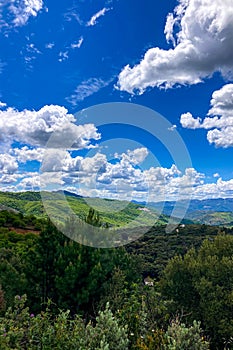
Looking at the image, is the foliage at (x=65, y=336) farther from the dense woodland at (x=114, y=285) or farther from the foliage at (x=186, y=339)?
the dense woodland at (x=114, y=285)

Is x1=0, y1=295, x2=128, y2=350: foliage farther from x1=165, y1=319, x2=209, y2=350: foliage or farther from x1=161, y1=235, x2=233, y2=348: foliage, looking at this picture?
x1=161, y1=235, x2=233, y2=348: foliage

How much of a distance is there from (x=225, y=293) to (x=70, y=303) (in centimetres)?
704

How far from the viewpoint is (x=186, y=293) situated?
16266mm

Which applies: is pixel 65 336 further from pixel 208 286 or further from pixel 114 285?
pixel 208 286

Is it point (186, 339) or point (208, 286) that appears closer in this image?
point (186, 339)

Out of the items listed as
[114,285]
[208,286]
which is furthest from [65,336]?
[208,286]

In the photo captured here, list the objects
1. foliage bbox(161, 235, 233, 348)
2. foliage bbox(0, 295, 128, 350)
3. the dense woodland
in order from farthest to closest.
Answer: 1. foliage bbox(161, 235, 233, 348)
2. the dense woodland
3. foliage bbox(0, 295, 128, 350)

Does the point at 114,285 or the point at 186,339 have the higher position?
the point at 186,339

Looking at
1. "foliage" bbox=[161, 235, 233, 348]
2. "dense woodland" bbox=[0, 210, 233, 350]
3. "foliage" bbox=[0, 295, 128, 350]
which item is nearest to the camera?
"foliage" bbox=[0, 295, 128, 350]

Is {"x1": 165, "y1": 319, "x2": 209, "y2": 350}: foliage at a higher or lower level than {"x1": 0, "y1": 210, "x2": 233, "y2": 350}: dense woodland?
higher

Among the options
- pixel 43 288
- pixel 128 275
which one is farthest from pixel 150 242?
pixel 43 288

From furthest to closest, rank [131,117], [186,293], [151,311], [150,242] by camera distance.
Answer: [150,242] < [186,293] < [131,117] < [151,311]

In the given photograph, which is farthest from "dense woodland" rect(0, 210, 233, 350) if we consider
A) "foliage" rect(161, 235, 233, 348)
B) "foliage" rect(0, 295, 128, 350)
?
"foliage" rect(0, 295, 128, 350)

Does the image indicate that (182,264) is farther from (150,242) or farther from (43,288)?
(150,242)
